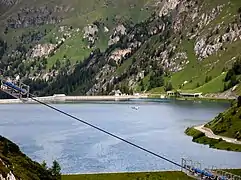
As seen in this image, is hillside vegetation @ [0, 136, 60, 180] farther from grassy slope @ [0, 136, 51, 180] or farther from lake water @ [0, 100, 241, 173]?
lake water @ [0, 100, 241, 173]

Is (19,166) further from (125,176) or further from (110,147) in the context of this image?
(110,147)

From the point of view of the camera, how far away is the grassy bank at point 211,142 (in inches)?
4737

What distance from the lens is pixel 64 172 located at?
95.6 metres

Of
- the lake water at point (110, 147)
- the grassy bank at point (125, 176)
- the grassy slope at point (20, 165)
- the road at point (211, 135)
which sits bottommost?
the lake water at point (110, 147)

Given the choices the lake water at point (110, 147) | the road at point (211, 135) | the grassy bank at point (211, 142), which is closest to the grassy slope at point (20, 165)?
the lake water at point (110, 147)

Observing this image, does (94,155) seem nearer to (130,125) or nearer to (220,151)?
(220,151)

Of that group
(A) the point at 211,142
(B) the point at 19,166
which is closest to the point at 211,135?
(A) the point at 211,142

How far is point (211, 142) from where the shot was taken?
131 metres

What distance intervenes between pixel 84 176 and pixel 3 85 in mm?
39428

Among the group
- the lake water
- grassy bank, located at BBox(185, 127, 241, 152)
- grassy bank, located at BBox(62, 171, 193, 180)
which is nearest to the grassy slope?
grassy bank, located at BBox(62, 171, 193, 180)

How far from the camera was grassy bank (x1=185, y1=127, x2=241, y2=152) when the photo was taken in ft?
395

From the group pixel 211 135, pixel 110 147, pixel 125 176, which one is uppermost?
pixel 211 135

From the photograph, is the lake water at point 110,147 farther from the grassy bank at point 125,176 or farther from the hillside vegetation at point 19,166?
the hillside vegetation at point 19,166

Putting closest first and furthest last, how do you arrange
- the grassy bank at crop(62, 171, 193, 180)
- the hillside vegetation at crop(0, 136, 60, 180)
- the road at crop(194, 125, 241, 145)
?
1. the hillside vegetation at crop(0, 136, 60, 180)
2. the grassy bank at crop(62, 171, 193, 180)
3. the road at crop(194, 125, 241, 145)
